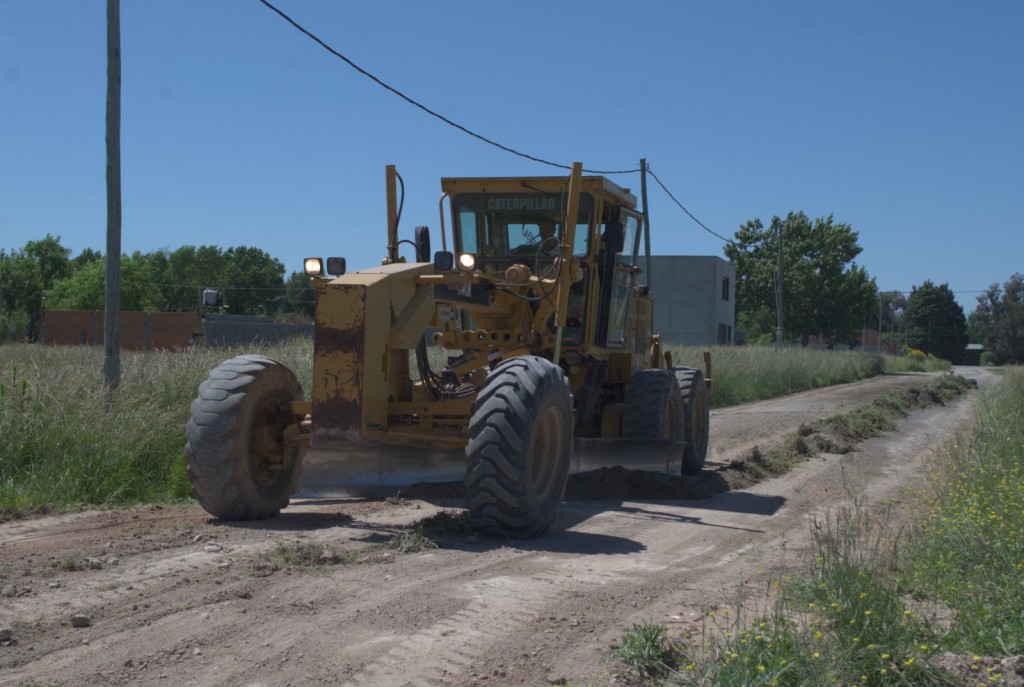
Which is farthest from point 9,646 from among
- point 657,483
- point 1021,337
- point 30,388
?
point 1021,337

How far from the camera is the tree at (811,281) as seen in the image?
70.2 meters

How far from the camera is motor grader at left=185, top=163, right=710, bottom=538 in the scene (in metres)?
7.34

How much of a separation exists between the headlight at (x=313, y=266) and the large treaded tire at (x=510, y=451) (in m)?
1.52

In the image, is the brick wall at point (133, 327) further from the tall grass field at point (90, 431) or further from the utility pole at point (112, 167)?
the utility pole at point (112, 167)

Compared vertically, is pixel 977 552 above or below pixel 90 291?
below

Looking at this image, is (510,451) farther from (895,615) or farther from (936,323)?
(936,323)

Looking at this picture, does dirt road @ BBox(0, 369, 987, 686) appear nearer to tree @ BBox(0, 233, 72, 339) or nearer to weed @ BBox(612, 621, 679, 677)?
weed @ BBox(612, 621, 679, 677)

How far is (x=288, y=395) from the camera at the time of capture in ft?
26.9

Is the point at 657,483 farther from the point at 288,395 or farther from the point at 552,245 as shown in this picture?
the point at 288,395

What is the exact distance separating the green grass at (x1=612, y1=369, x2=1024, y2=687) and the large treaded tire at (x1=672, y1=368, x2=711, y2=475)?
4.50 meters

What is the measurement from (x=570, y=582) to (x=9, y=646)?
2965 millimetres

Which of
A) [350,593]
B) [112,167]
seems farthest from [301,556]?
[112,167]

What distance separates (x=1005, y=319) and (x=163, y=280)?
70517 millimetres

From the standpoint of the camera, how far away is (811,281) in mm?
70438
